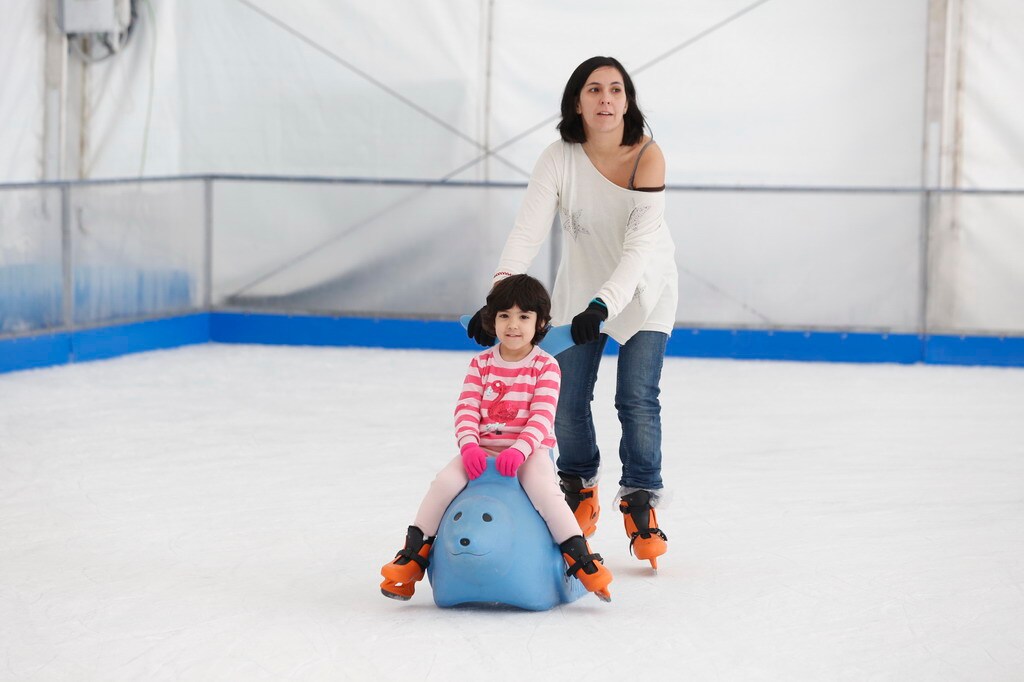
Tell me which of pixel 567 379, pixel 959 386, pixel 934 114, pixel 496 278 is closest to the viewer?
pixel 496 278

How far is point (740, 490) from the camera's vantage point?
432 cm

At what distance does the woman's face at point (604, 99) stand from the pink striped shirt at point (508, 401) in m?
0.55

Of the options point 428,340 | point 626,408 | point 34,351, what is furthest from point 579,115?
point 428,340

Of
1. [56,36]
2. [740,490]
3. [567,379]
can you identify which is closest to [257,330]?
[56,36]

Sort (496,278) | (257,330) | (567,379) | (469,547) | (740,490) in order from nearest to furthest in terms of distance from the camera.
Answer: (469,547) → (496,278) → (567,379) → (740,490) → (257,330)

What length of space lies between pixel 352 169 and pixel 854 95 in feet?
10.6

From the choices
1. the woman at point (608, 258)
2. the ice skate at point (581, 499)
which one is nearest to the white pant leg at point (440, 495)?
the woman at point (608, 258)

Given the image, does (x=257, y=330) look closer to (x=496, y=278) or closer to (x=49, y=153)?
(x=49, y=153)

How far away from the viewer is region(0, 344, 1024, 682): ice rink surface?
105 inches

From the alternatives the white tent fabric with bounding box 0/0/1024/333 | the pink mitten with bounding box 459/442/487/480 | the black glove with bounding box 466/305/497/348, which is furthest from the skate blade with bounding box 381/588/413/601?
the white tent fabric with bounding box 0/0/1024/333

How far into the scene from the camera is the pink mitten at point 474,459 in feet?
9.33

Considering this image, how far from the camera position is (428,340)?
8.22m

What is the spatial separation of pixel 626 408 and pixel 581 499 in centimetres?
25

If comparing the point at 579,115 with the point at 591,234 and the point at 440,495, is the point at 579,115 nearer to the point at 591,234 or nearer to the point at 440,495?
the point at 591,234
